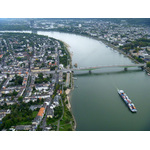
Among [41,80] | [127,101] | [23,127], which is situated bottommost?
[23,127]

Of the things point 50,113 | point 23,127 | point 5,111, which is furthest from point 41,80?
point 23,127

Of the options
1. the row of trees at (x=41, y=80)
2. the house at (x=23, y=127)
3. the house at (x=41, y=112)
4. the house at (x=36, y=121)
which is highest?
the row of trees at (x=41, y=80)

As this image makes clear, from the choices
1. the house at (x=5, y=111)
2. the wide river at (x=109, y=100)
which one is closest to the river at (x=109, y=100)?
the wide river at (x=109, y=100)

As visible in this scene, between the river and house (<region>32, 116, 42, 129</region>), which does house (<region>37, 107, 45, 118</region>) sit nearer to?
house (<region>32, 116, 42, 129</region>)

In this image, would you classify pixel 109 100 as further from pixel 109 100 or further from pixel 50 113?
pixel 50 113

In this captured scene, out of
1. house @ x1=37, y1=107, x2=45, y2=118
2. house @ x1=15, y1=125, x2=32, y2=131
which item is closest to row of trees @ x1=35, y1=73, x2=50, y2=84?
house @ x1=37, y1=107, x2=45, y2=118

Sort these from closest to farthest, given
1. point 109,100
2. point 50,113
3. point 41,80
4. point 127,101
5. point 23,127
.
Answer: point 23,127
point 50,113
point 127,101
point 109,100
point 41,80

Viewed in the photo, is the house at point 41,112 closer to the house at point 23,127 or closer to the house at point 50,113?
the house at point 50,113

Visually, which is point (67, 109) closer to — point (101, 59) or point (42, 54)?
point (101, 59)
